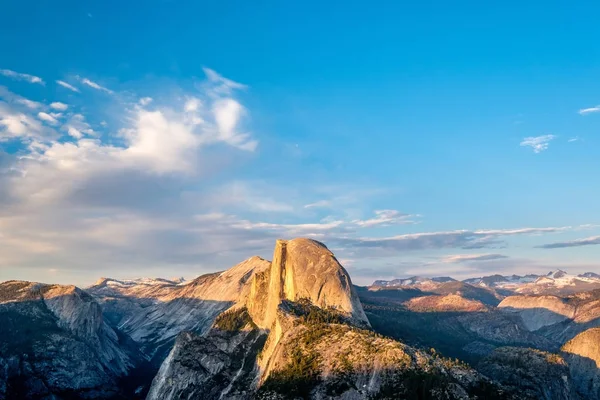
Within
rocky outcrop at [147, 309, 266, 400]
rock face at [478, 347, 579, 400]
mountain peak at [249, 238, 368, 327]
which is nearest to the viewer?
rocky outcrop at [147, 309, 266, 400]

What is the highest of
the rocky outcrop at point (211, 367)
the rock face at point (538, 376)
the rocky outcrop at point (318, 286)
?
the rocky outcrop at point (318, 286)

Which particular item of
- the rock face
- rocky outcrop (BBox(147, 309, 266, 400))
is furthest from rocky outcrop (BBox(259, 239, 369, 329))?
the rock face

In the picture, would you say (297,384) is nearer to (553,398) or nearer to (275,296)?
(275,296)

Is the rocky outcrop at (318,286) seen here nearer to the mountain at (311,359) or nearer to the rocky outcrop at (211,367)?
the mountain at (311,359)

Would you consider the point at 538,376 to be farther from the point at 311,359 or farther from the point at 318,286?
the point at 311,359

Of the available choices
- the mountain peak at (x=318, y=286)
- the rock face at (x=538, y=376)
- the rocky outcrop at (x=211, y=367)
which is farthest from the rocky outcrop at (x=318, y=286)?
the rock face at (x=538, y=376)

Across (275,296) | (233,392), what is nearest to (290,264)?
(275,296)

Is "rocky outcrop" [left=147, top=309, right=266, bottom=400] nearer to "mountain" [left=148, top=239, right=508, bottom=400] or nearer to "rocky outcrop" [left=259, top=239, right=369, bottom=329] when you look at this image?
"mountain" [left=148, top=239, right=508, bottom=400]

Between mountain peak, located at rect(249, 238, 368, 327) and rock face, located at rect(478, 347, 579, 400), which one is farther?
mountain peak, located at rect(249, 238, 368, 327)
